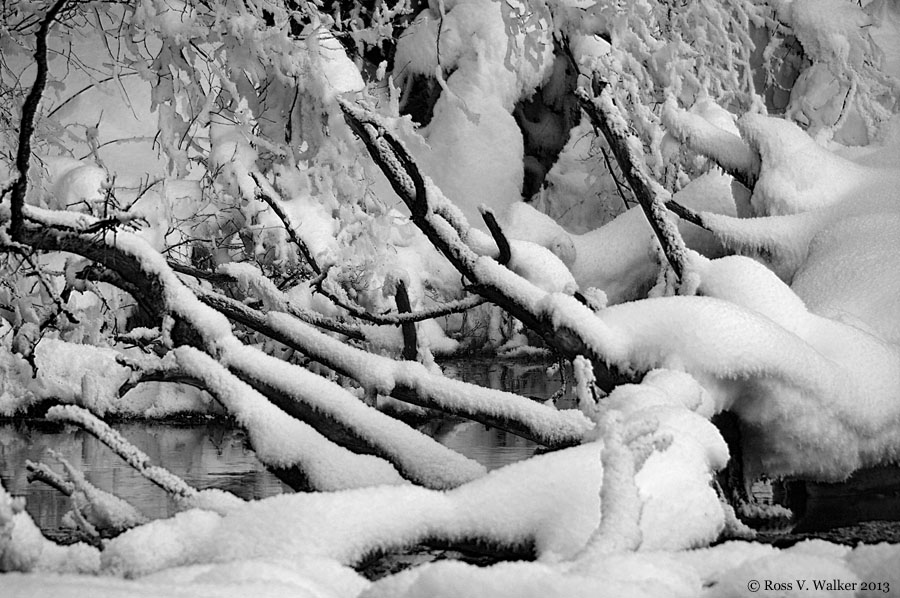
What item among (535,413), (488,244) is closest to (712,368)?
(535,413)

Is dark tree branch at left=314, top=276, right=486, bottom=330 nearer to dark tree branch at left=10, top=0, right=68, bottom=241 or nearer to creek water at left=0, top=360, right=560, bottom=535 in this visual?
creek water at left=0, top=360, right=560, bottom=535

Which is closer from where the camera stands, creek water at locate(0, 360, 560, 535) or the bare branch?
the bare branch

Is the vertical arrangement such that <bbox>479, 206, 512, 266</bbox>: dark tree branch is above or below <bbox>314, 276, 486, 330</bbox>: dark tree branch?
above

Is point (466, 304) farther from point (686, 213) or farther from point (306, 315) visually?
point (686, 213)

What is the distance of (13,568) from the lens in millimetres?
1883

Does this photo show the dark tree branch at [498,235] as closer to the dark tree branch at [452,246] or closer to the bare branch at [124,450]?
the dark tree branch at [452,246]

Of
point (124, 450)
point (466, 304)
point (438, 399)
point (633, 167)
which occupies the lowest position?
point (466, 304)

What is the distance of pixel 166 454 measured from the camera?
21.5 feet

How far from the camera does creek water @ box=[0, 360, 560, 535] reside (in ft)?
16.8

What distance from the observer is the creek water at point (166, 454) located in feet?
16.8

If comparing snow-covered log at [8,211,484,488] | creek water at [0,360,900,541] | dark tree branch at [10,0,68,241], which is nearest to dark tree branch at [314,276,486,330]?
creek water at [0,360,900,541]

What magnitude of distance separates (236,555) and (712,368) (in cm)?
172

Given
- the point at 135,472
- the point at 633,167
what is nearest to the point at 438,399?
the point at 633,167

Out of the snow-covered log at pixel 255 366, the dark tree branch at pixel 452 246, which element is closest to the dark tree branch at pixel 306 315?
the dark tree branch at pixel 452 246
